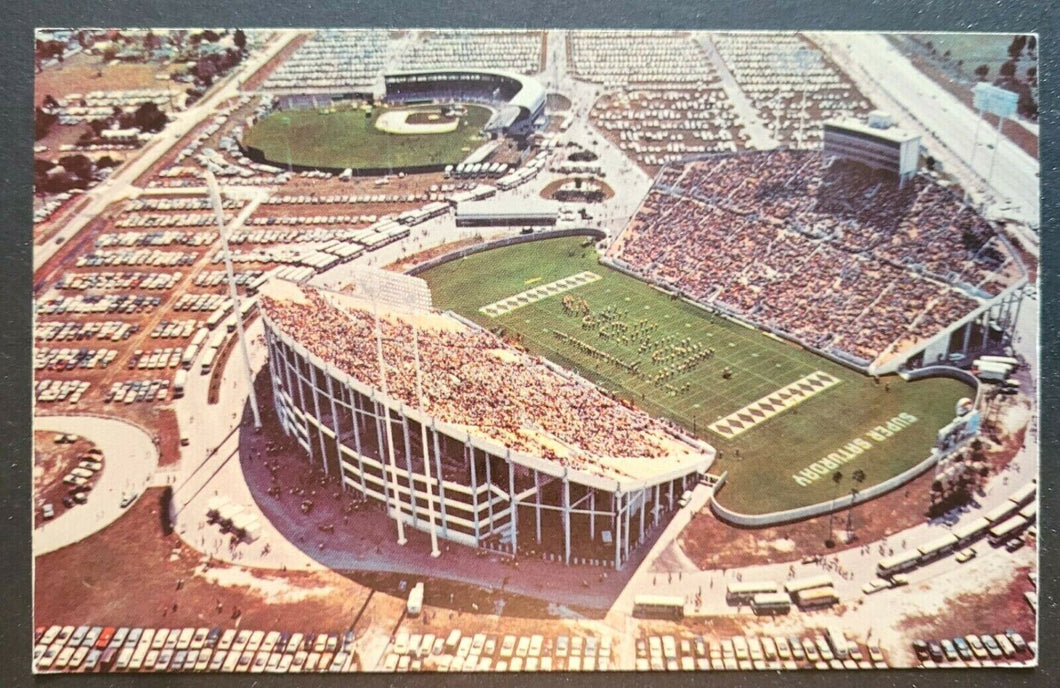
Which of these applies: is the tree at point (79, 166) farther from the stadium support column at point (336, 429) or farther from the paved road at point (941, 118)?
the paved road at point (941, 118)

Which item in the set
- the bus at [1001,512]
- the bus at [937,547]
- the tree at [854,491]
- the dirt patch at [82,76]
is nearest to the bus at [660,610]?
the tree at [854,491]

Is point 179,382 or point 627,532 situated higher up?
point 179,382

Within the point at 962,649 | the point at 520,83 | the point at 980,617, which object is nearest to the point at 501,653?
the point at 962,649

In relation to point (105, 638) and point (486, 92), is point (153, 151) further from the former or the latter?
point (105, 638)

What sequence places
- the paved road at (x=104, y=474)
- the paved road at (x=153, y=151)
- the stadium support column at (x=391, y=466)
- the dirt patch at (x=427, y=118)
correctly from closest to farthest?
the paved road at (x=104, y=474) → the stadium support column at (x=391, y=466) → the paved road at (x=153, y=151) → the dirt patch at (x=427, y=118)

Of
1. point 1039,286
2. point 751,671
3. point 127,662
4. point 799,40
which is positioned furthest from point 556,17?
point 127,662

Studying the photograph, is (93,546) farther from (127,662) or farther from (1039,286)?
(1039,286)

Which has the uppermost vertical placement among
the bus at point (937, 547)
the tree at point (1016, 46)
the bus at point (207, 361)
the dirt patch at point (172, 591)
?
the tree at point (1016, 46)
